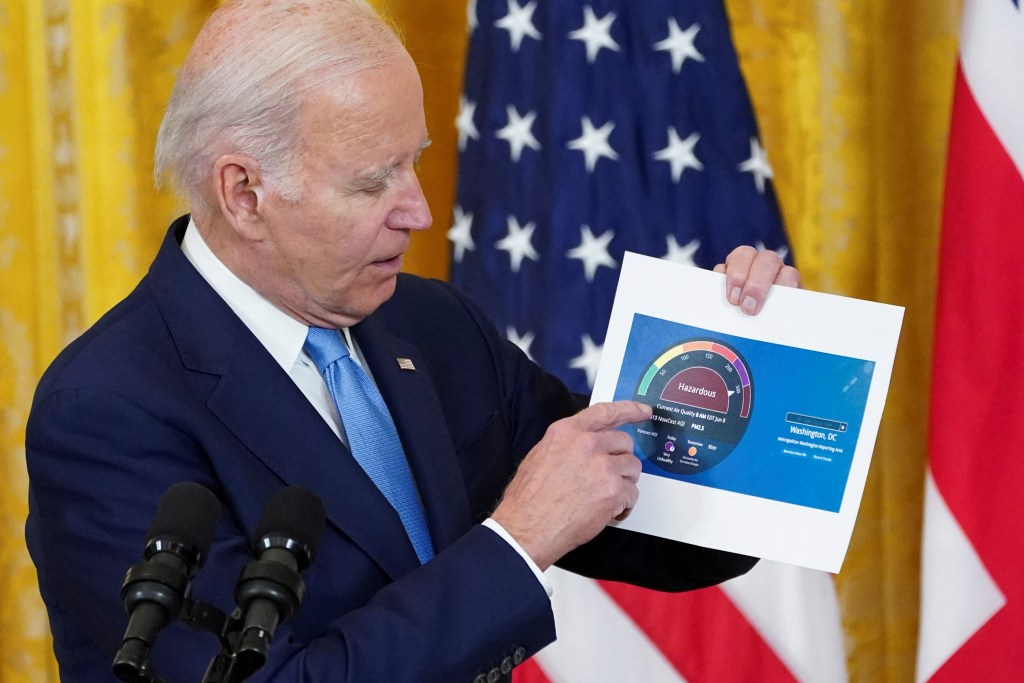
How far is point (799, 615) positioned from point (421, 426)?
4.55 feet

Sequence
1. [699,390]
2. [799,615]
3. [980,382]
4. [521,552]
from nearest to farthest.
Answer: [521,552], [699,390], [980,382], [799,615]

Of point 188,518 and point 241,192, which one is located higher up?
point 241,192

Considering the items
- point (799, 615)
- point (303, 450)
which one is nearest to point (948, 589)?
point (799, 615)

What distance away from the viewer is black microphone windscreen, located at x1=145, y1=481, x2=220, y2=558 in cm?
89

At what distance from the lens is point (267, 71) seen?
4.70ft

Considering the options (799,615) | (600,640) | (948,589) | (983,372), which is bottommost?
(600,640)

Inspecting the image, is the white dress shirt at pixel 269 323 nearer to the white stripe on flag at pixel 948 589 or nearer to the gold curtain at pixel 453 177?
the gold curtain at pixel 453 177

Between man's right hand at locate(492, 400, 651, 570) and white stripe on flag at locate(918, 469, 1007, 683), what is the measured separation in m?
1.18

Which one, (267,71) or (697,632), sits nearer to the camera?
(267,71)

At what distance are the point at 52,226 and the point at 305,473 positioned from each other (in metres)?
1.67

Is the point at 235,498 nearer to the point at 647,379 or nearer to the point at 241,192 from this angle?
the point at 241,192

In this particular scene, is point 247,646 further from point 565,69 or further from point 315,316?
point 565,69

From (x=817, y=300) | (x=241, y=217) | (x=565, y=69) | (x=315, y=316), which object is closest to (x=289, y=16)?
(x=241, y=217)

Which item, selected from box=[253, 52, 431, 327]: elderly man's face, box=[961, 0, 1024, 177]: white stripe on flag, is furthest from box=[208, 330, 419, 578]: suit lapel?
box=[961, 0, 1024, 177]: white stripe on flag
